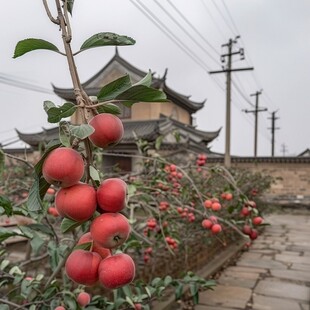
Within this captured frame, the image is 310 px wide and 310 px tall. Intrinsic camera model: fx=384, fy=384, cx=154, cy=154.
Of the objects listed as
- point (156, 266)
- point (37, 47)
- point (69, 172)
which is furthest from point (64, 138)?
point (156, 266)

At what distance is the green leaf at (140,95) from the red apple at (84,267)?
0.22 meters

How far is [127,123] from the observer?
61.4 ft

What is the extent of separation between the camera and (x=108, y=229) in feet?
1.60

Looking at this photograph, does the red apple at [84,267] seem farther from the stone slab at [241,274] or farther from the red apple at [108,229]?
the stone slab at [241,274]

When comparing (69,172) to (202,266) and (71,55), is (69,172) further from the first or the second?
(202,266)

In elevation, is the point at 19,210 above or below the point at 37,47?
below

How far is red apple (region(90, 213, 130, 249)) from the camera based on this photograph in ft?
1.61

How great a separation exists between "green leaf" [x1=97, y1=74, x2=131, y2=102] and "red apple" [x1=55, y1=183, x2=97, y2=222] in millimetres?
143

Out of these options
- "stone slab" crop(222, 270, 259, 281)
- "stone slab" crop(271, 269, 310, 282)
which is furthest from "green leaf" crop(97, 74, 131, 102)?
"stone slab" crop(271, 269, 310, 282)

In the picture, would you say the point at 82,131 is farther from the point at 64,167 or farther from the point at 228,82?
the point at 228,82

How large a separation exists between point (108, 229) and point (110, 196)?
4cm

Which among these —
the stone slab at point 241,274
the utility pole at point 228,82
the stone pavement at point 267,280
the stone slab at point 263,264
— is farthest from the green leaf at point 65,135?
the utility pole at point 228,82

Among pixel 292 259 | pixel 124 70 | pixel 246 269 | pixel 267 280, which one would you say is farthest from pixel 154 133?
pixel 267 280

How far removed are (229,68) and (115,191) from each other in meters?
14.1
